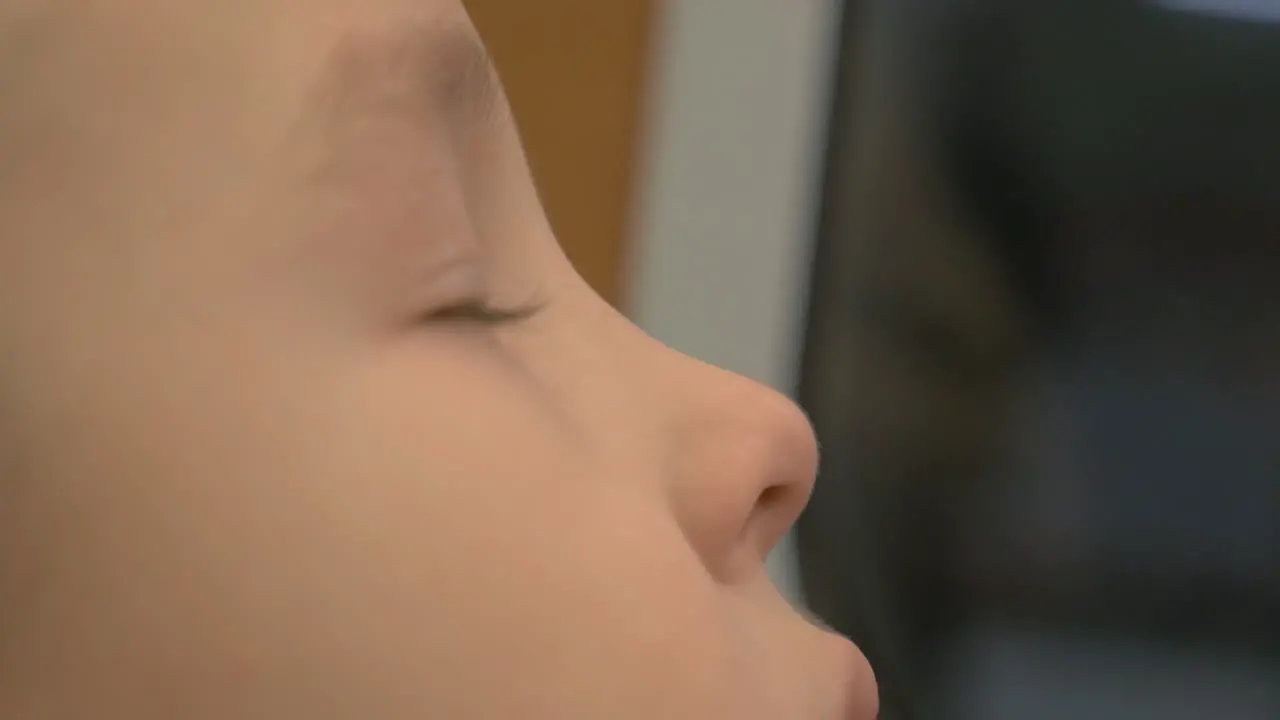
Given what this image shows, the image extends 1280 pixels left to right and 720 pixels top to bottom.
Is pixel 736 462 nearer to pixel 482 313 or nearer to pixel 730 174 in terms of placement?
pixel 482 313

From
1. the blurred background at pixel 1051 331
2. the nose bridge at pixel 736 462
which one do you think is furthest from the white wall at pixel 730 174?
the nose bridge at pixel 736 462

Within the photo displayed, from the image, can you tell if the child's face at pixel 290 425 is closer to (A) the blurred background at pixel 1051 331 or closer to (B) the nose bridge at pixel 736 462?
(B) the nose bridge at pixel 736 462

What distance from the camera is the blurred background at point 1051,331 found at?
95 centimetres

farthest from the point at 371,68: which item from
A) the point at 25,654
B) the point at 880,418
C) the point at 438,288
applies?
the point at 880,418

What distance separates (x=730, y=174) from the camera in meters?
1.08

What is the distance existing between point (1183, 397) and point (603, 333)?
26.9 inches

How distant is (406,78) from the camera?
1.23ft

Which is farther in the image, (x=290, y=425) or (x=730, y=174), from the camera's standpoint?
(x=730, y=174)

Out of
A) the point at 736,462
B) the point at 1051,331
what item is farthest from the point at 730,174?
the point at 736,462

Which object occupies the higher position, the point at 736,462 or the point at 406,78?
the point at 406,78

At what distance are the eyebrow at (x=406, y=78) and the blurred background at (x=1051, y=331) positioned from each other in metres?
0.57

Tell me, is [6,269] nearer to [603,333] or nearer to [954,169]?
[603,333]

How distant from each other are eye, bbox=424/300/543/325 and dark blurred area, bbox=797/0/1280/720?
0.55m

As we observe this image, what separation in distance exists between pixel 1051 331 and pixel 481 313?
0.70 metres
